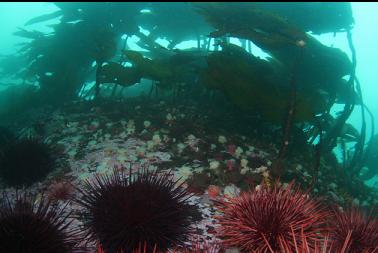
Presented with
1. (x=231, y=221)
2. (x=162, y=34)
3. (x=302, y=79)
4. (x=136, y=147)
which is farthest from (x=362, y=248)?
(x=162, y=34)

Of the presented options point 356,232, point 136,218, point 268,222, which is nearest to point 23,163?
point 136,218

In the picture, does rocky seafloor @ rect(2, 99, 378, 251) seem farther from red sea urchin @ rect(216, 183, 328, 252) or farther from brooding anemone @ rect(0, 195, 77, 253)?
brooding anemone @ rect(0, 195, 77, 253)

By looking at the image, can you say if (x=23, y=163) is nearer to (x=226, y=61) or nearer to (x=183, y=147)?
(x=183, y=147)

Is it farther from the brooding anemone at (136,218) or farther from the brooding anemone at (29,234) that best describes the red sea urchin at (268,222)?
the brooding anemone at (29,234)

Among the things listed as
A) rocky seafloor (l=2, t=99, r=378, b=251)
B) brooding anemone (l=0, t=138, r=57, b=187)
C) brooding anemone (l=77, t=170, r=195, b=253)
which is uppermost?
brooding anemone (l=77, t=170, r=195, b=253)

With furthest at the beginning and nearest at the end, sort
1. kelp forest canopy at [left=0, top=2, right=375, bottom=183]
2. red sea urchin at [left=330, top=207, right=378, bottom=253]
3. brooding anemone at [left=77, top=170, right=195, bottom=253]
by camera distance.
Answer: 1. kelp forest canopy at [left=0, top=2, right=375, bottom=183]
2. red sea urchin at [left=330, top=207, right=378, bottom=253]
3. brooding anemone at [left=77, top=170, right=195, bottom=253]

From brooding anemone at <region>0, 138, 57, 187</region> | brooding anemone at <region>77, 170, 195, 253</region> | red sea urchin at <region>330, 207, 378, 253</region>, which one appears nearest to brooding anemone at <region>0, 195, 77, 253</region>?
brooding anemone at <region>77, 170, 195, 253</region>

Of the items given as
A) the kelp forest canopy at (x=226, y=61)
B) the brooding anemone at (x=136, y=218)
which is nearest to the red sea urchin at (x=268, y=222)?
A: the brooding anemone at (x=136, y=218)
